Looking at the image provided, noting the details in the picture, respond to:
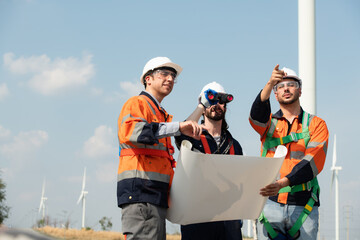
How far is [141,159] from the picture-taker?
3.65 metres

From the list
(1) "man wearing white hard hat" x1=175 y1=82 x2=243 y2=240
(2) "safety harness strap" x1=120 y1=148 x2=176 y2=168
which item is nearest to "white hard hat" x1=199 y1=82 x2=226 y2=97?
(1) "man wearing white hard hat" x1=175 y1=82 x2=243 y2=240

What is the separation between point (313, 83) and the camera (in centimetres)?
1261

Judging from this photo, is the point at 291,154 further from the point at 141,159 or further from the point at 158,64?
the point at 141,159

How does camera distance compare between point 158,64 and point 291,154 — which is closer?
point 158,64

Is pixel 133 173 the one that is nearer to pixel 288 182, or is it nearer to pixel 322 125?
pixel 288 182

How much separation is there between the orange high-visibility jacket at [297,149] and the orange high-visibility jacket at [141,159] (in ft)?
4.77

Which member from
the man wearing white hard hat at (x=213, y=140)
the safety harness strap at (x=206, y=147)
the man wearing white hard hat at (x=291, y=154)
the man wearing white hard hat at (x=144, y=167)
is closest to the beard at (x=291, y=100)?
the man wearing white hard hat at (x=291, y=154)

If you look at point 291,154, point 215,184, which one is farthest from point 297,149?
point 215,184

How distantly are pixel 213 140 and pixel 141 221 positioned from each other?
5.40ft

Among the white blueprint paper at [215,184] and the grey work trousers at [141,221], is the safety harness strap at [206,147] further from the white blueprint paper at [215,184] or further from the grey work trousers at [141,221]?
the grey work trousers at [141,221]

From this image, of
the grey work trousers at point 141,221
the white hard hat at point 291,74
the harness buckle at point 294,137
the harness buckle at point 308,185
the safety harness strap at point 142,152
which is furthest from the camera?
the white hard hat at point 291,74

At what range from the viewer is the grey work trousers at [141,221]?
11.5 feet

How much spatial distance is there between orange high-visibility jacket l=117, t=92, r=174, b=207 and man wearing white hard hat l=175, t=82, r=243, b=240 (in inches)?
37.9

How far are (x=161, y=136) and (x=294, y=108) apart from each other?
2161mm
